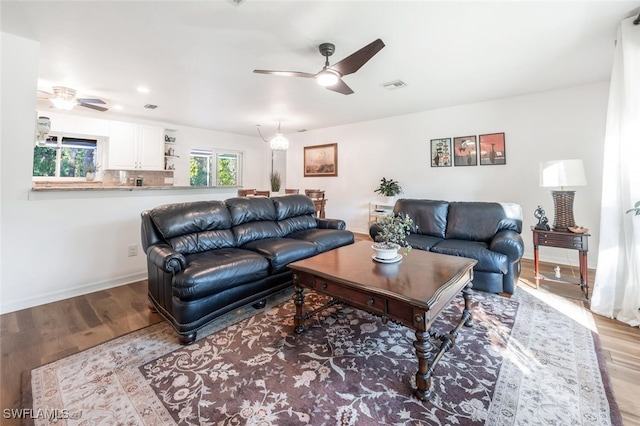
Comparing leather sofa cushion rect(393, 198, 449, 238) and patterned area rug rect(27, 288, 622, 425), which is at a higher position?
leather sofa cushion rect(393, 198, 449, 238)

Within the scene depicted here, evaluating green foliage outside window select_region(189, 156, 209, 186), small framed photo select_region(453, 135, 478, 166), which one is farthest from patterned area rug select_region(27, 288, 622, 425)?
green foliage outside window select_region(189, 156, 209, 186)

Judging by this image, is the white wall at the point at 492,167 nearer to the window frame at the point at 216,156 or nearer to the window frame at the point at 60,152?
the window frame at the point at 216,156

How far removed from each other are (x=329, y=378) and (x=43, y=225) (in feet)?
10.2

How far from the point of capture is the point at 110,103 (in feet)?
14.6

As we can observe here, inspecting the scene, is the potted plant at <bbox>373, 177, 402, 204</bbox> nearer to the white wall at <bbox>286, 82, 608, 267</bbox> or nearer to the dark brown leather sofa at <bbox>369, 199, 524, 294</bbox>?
the white wall at <bbox>286, 82, 608, 267</bbox>

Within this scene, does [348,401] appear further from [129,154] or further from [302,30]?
[129,154]

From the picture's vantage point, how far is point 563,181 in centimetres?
278

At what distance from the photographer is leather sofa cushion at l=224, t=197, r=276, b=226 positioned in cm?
310

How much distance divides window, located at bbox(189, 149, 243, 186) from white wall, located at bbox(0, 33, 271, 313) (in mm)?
3649

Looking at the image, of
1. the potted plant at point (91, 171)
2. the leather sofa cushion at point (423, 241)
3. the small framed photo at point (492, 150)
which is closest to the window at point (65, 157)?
the potted plant at point (91, 171)

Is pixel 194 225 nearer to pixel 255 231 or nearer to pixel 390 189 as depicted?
pixel 255 231

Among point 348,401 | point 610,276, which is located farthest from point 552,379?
point 610,276

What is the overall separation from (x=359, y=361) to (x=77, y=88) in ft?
16.6

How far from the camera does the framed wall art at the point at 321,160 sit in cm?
643
